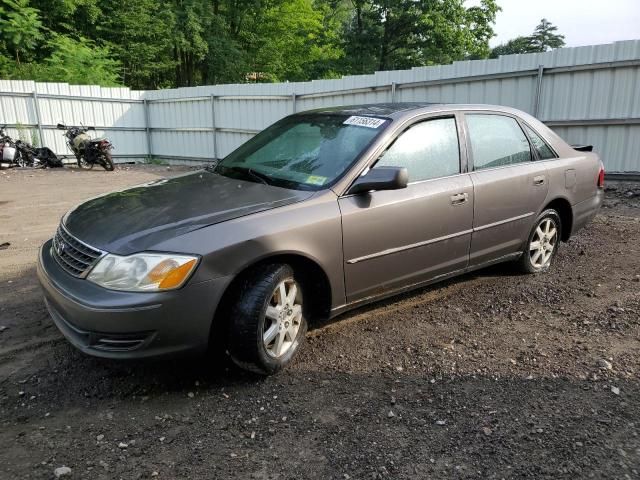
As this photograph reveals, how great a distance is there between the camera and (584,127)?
327 inches

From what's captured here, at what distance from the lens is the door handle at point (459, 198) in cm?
382

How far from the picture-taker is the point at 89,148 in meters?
13.5

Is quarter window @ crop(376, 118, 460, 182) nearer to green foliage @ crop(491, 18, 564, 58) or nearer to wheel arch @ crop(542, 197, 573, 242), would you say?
wheel arch @ crop(542, 197, 573, 242)

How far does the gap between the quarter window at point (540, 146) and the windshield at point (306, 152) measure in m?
1.80

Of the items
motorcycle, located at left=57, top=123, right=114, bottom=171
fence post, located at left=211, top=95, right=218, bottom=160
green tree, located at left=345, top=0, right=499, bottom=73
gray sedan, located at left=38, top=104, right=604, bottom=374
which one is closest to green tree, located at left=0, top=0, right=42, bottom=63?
motorcycle, located at left=57, top=123, right=114, bottom=171

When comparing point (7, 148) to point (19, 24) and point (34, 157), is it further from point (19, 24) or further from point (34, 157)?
point (19, 24)

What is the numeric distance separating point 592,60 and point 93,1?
21209 millimetres

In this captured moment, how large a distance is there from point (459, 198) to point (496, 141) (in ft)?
2.84

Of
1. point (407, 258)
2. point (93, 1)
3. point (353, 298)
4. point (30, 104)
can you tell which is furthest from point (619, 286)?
point (93, 1)

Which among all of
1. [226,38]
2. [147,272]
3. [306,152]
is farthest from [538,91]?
[226,38]

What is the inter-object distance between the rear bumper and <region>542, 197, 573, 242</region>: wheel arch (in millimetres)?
45

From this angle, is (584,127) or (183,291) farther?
(584,127)

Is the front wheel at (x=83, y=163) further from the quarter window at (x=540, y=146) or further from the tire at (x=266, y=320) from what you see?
the tire at (x=266, y=320)

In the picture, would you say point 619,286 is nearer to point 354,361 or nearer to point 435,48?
point 354,361
